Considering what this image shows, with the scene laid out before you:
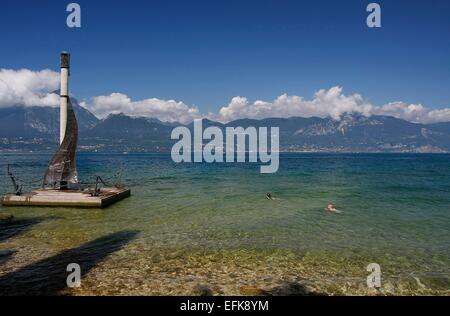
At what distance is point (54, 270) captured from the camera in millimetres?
16391

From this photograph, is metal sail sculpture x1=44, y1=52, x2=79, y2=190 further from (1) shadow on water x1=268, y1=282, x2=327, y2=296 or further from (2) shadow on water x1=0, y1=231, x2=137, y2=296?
(1) shadow on water x1=268, y1=282, x2=327, y2=296

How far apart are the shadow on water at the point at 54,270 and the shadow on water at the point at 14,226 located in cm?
640

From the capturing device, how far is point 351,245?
21750 millimetres

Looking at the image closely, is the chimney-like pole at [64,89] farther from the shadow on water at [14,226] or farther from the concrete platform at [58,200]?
the shadow on water at [14,226]

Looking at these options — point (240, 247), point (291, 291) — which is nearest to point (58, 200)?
point (240, 247)

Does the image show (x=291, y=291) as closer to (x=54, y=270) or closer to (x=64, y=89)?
(x=54, y=270)

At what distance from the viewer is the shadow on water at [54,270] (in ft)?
46.4

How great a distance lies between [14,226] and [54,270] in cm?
1219

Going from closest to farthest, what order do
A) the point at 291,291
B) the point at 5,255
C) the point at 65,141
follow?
the point at 291,291
the point at 5,255
the point at 65,141

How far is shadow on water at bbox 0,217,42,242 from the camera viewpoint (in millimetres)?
23453

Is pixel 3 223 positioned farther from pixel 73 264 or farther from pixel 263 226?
pixel 263 226
